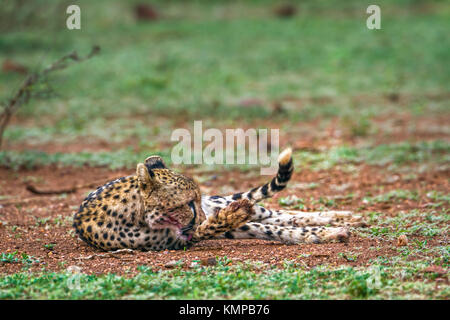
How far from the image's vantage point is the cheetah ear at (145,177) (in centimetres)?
526

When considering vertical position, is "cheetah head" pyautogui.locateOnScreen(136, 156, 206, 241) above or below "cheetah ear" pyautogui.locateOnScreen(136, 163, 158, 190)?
below

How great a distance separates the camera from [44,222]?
22.3 ft

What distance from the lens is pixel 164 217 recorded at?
536 cm

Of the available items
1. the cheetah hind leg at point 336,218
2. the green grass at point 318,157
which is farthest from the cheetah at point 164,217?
the green grass at point 318,157

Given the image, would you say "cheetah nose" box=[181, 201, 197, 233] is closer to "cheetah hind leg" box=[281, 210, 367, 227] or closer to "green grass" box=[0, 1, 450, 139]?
"cheetah hind leg" box=[281, 210, 367, 227]

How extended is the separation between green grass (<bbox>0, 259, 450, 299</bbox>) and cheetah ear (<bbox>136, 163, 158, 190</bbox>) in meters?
0.77

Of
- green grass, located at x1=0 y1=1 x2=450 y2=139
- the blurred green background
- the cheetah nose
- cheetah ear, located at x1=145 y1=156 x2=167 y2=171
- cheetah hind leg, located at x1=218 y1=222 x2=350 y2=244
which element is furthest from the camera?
green grass, located at x1=0 y1=1 x2=450 y2=139

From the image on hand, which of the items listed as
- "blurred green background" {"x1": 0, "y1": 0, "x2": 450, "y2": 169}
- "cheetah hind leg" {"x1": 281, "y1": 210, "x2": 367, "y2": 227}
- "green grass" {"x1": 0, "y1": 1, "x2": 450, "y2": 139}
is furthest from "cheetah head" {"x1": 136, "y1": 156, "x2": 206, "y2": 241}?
"green grass" {"x1": 0, "y1": 1, "x2": 450, "y2": 139}

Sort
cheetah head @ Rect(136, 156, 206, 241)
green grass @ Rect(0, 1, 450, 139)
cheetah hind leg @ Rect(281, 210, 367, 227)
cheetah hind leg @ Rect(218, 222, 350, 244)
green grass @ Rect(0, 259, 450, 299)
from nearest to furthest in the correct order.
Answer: green grass @ Rect(0, 259, 450, 299), cheetah head @ Rect(136, 156, 206, 241), cheetah hind leg @ Rect(218, 222, 350, 244), cheetah hind leg @ Rect(281, 210, 367, 227), green grass @ Rect(0, 1, 450, 139)

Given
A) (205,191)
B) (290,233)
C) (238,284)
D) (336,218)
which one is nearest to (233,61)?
(205,191)

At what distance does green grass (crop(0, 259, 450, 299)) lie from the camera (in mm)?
4312

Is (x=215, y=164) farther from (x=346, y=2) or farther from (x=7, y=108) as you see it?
(x=346, y=2)

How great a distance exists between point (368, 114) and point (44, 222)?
729 centimetres

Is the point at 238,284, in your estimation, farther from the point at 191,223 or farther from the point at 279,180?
the point at 279,180
